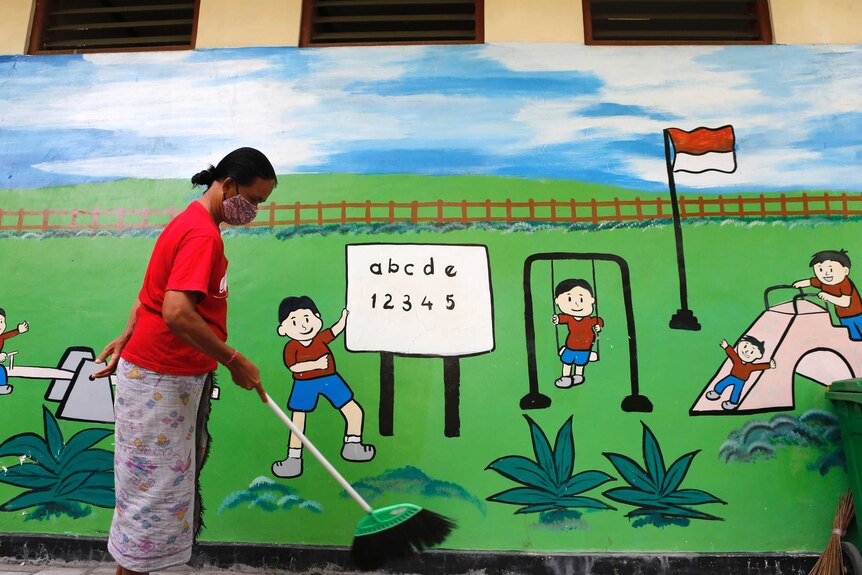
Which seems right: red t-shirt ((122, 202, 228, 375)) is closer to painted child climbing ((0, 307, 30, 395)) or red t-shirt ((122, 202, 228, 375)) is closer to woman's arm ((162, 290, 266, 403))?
woman's arm ((162, 290, 266, 403))

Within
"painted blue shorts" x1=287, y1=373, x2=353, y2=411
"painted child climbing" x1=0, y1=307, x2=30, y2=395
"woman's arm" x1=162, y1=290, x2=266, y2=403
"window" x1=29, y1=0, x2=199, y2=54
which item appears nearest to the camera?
"woman's arm" x1=162, y1=290, x2=266, y2=403

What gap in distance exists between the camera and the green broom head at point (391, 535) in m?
2.33

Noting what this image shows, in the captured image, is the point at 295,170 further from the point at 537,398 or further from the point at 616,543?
the point at 616,543

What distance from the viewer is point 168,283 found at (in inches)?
75.8

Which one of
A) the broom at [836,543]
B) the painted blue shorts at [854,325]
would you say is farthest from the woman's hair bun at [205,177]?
the broom at [836,543]

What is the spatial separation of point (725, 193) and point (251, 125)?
2.69 m

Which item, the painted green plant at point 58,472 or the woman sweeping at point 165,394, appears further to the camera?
the painted green plant at point 58,472

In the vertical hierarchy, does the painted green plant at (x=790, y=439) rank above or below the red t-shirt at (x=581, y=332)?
below

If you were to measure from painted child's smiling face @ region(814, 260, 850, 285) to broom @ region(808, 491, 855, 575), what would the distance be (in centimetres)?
108

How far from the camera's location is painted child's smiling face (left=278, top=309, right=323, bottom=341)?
9.86ft

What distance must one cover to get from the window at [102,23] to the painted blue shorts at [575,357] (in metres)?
2.84

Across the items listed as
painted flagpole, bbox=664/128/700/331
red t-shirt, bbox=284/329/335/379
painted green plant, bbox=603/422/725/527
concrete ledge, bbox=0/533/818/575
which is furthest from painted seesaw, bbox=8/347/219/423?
painted flagpole, bbox=664/128/700/331

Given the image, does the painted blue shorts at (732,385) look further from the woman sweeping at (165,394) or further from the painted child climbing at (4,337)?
the painted child climbing at (4,337)

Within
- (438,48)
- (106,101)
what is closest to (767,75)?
(438,48)
